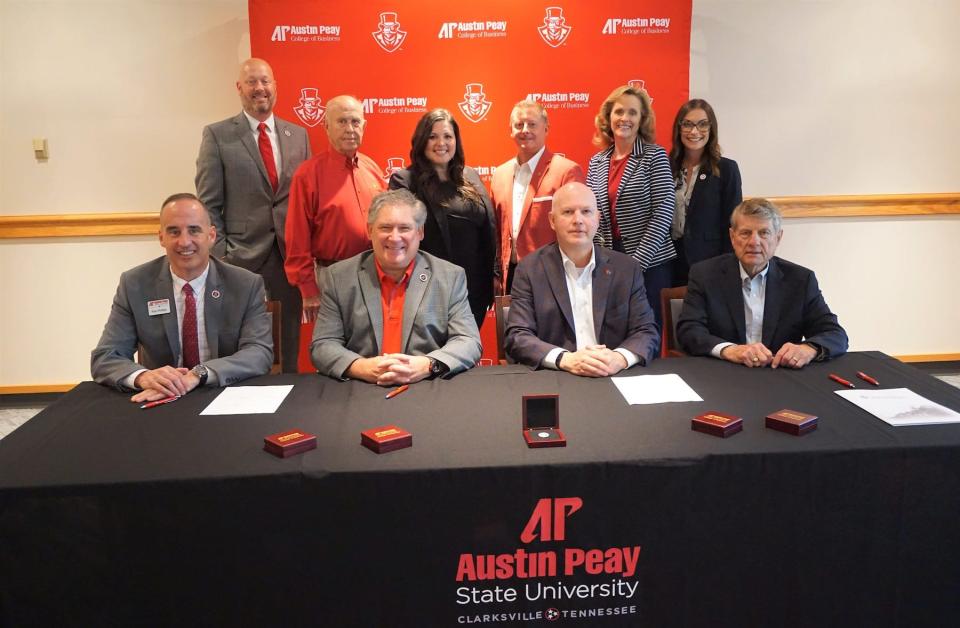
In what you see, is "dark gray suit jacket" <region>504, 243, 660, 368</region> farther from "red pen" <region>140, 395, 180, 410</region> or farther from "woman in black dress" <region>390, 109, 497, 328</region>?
"red pen" <region>140, 395, 180, 410</region>

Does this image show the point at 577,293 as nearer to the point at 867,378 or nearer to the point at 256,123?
the point at 867,378

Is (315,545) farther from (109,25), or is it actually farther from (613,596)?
(109,25)

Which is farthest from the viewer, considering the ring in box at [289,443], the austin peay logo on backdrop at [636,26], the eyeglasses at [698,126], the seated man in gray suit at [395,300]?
the austin peay logo on backdrop at [636,26]

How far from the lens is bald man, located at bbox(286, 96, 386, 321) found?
122 inches

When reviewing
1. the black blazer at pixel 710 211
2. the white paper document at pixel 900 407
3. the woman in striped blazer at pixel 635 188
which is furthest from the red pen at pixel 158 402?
the black blazer at pixel 710 211

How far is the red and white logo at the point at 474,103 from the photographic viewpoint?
3811mm

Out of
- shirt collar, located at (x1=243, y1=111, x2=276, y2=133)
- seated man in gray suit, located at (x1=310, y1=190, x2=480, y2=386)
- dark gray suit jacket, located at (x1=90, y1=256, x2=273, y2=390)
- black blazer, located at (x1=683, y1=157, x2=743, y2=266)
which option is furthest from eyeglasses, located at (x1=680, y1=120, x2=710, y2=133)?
dark gray suit jacket, located at (x1=90, y1=256, x2=273, y2=390)

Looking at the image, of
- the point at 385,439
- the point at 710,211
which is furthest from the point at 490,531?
the point at 710,211

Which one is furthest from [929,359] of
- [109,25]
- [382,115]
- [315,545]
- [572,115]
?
[109,25]

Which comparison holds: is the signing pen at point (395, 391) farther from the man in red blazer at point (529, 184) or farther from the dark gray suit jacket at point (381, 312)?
the man in red blazer at point (529, 184)

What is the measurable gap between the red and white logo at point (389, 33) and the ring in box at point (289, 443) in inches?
107

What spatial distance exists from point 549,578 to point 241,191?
2.44 m

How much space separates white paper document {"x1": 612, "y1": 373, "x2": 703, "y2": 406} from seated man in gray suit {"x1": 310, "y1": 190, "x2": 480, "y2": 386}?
54 cm

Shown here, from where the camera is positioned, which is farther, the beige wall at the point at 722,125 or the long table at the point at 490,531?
the beige wall at the point at 722,125
